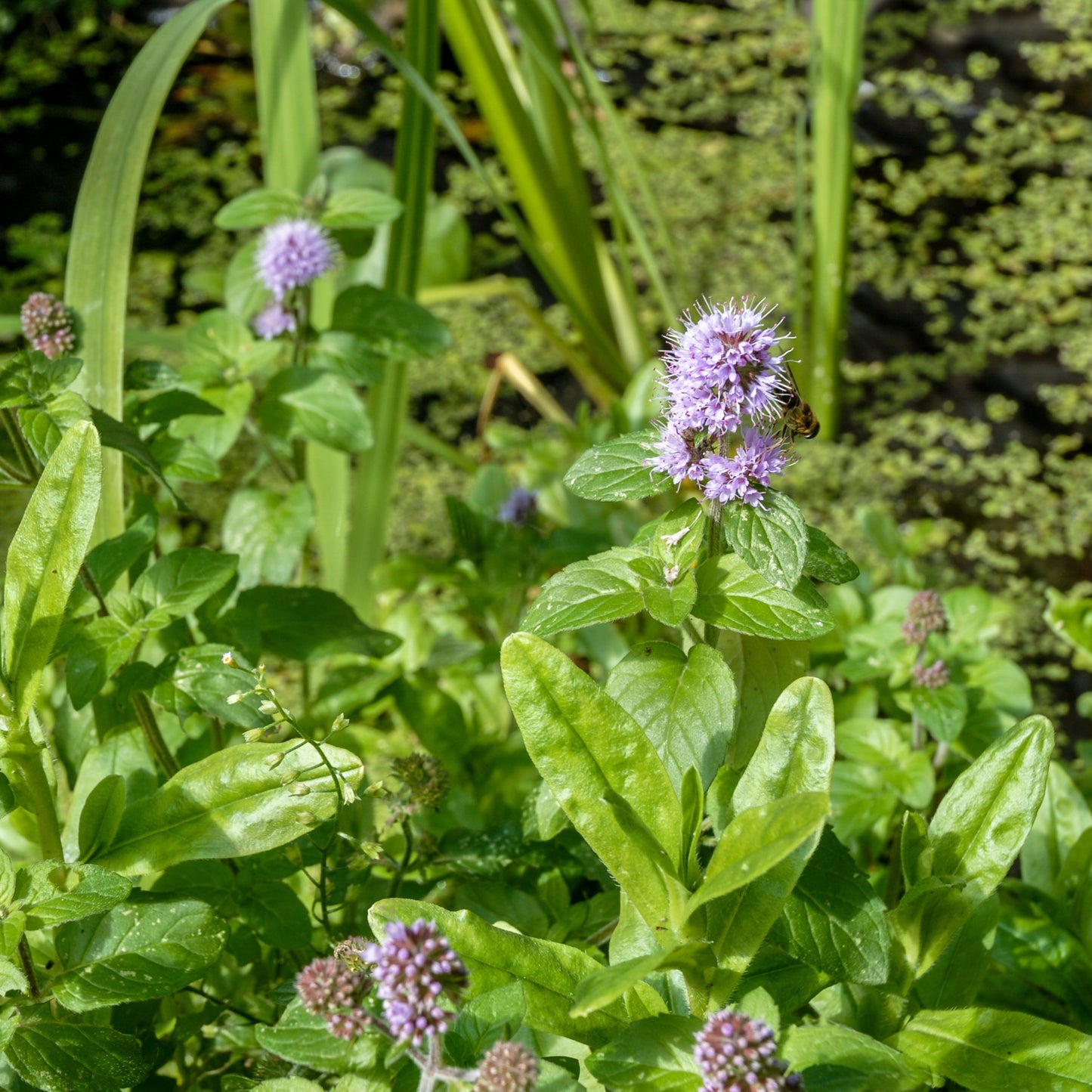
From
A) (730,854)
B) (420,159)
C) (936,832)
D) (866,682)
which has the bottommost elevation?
(866,682)

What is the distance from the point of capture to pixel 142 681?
1128 mm

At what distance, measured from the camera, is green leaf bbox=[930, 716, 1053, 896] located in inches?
39.3

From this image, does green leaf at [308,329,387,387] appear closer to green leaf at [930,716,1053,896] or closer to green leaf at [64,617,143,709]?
green leaf at [64,617,143,709]

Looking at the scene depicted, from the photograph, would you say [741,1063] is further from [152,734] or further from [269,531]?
[269,531]

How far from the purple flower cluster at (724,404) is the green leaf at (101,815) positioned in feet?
1.69

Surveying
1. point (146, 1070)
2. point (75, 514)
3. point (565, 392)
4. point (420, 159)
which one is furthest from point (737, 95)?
point (146, 1070)

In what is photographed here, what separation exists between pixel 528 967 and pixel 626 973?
0.54 feet

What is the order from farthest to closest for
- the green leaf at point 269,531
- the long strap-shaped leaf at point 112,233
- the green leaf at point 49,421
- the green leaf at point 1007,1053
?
the green leaf at point 269,531, the long strap-shaped leaf at point 112,233, the green leaf at point 49,421, the green leaf at point 1007,1053

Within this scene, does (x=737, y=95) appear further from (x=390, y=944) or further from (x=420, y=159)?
(x=390, y=944)

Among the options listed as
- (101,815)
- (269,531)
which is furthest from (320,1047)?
(269,531)

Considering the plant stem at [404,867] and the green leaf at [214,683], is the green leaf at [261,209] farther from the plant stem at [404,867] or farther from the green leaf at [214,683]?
the plant stem at [404,867]

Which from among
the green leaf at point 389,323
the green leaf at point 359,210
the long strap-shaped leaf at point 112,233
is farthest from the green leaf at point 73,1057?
the green leaf at point 359,210

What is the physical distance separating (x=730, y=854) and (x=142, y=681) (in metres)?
0.58

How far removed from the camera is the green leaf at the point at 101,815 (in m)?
1.01
